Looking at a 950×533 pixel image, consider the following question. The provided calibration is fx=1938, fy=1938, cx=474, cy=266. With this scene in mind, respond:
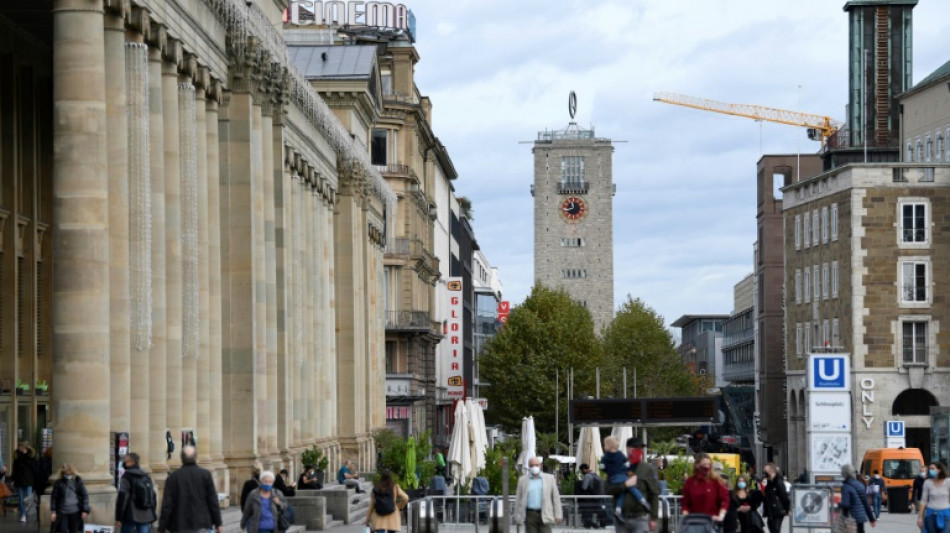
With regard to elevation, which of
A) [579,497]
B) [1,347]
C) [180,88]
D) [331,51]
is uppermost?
[331,51]

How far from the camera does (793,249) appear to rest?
11150cm

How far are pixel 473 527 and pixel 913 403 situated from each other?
202 feet

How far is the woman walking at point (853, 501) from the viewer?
34.0 meters

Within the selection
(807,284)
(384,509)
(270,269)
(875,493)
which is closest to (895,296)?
(807,284)

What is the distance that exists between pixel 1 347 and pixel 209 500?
17636 mm

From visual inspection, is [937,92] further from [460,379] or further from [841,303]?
[460,379]

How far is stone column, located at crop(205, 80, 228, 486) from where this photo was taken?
4222cm

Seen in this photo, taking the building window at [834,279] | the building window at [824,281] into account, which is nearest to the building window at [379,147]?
the building window at [824,281]

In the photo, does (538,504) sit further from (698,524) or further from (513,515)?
(513,515)

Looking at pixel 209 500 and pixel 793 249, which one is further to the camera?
pixel 793 249

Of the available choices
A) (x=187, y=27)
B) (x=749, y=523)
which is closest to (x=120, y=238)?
(x=187, y=27)

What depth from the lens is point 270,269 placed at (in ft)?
161

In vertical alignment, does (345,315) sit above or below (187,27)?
below

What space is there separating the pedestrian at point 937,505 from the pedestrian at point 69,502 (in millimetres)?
13301
